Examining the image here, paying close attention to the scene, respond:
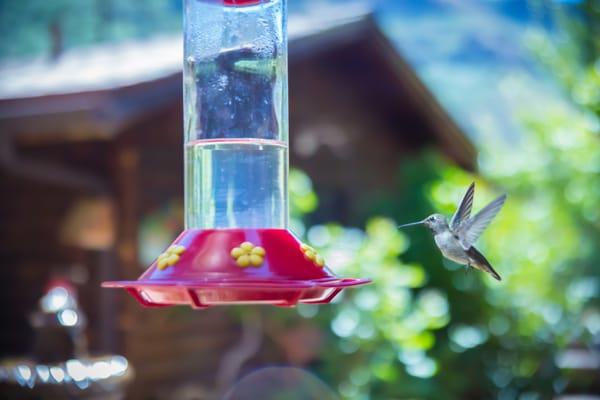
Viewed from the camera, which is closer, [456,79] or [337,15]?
[337,15]

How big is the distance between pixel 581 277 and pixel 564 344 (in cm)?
201

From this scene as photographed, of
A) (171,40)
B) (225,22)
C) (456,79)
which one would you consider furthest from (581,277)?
(456,79)

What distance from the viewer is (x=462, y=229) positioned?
130 inches

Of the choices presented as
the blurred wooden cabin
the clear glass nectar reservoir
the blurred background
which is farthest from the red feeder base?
the blurred wooden cabin

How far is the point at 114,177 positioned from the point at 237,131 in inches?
161

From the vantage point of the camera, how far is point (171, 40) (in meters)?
8.65

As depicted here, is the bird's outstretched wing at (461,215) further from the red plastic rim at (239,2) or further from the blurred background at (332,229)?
the blurred background at (332,229)

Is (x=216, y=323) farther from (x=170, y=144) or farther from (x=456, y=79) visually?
(x=456, y=79)

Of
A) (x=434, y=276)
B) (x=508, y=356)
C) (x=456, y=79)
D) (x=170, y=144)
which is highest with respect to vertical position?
(x=456, y=79)

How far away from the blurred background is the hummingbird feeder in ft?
7.91

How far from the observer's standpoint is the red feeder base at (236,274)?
2508 mm

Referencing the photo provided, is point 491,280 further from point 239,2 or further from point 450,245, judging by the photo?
point 239,2

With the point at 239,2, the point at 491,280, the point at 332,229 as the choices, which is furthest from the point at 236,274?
the point at 491,280

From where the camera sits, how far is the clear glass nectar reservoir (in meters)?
3.11
